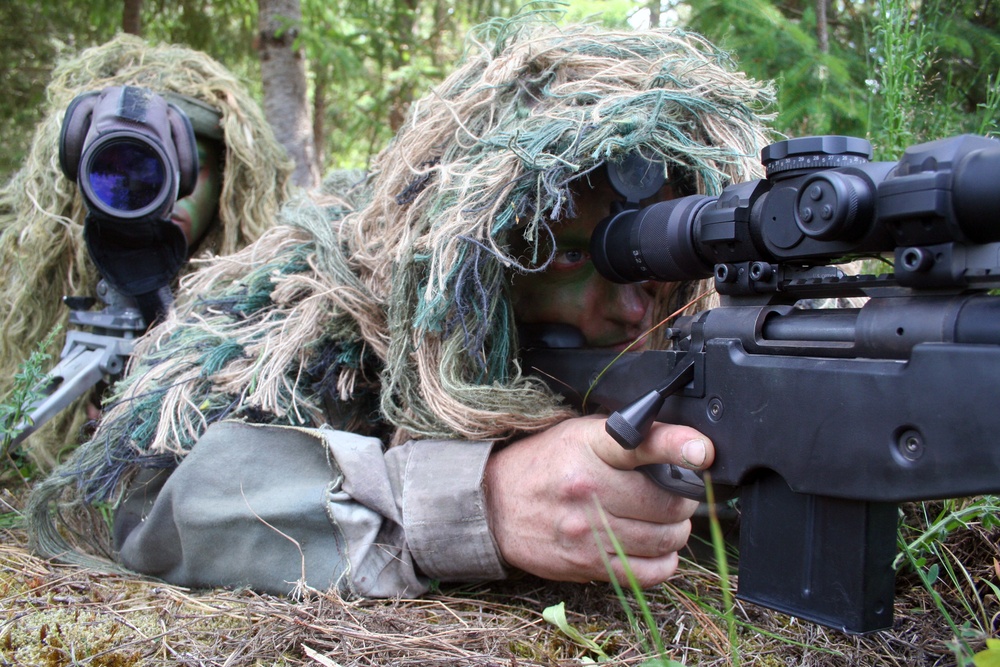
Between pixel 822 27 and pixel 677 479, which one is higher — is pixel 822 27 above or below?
above

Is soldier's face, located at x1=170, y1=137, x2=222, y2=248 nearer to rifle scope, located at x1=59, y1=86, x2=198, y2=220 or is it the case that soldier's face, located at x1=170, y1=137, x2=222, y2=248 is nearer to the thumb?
rifle scope, located at x1=59, y1=86, x2=198, y2=220

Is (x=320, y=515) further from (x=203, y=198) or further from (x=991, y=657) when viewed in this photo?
(x=203, y=198)

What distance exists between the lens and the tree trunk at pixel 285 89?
405cm

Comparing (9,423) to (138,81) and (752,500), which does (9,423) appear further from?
(752,500)

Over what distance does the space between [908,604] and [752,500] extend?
0.51 meters

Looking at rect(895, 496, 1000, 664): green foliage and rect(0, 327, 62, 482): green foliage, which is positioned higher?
rect(0, 327, 62, 482): green foliage

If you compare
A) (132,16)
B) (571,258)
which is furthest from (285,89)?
(571,258)

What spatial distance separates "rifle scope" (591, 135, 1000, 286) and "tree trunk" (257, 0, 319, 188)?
301cm

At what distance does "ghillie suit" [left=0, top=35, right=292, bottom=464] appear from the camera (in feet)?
8.59

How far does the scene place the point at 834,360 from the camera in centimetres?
112

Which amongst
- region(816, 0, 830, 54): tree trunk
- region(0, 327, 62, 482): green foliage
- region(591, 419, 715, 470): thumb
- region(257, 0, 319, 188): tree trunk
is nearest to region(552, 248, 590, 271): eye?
region(591, 419, 715, 470): thumb

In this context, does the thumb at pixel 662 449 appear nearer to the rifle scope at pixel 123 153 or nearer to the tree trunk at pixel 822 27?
the rifle scope at pixel 123 153

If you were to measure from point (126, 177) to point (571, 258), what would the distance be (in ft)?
4.30

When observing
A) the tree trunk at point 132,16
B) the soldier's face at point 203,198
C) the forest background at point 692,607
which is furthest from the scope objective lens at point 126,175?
the tree trunk at point 132,16
